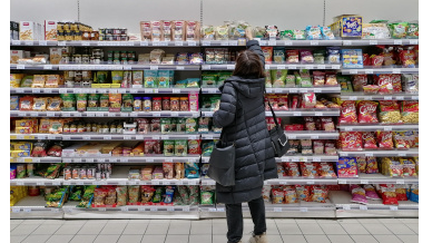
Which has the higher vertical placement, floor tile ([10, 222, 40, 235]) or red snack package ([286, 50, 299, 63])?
red snack package ([286, 50, 299, 63])

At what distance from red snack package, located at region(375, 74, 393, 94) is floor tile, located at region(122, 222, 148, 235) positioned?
329cm

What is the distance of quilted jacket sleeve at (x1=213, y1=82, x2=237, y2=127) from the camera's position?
10.1 ft

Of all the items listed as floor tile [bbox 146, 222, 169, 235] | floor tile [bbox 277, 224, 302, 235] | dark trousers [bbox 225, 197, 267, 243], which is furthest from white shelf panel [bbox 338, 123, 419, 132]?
floor tile [bbox 146, 222, 169, 235]

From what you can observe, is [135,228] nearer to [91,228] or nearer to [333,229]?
[91,228]

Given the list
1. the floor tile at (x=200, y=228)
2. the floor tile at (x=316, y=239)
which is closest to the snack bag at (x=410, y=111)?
the floor tile at (x=316, y=239)

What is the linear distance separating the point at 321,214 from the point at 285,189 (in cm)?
52

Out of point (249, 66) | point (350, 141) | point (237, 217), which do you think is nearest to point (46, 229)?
point (237, 217)

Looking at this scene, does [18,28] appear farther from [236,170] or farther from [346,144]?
[346,144]

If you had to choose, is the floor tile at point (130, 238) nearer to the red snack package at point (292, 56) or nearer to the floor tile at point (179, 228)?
the floor tile at point (179, 228)

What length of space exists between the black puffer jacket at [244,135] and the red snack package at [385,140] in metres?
2.06

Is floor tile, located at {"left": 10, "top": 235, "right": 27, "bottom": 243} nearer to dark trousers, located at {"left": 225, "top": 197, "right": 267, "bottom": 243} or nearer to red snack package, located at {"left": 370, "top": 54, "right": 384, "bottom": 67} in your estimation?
dark trousers, located at {"left": 225, "top": 197, "right": 267, "bottom": 243}

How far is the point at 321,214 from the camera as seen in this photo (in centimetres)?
438

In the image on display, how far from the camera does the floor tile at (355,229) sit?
4004 millimetres

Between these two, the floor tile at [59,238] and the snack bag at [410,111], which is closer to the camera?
the floor tile at [59,238]
